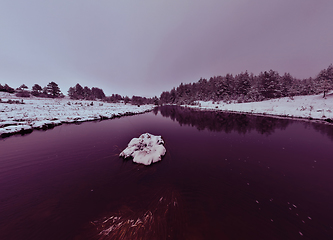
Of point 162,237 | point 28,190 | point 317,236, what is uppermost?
point 28,190

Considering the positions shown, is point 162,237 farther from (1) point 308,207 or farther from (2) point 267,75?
(2) point 267,75

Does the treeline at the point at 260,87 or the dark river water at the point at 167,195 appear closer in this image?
the dark river water at the point at 167,195

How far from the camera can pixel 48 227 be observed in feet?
10.3

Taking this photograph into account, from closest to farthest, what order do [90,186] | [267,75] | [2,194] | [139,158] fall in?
[2,194] → [90,186] → [139,158] → [267,75]

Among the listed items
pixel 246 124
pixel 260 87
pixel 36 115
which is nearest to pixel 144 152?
pixel 246 124

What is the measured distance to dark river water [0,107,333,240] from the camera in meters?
3.12

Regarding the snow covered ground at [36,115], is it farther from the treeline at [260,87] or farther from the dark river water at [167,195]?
the treeline at [260,87]

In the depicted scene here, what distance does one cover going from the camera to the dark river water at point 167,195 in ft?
10.2

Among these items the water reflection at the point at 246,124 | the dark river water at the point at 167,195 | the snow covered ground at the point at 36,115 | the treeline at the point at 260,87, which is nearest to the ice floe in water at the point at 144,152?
the dark river water at the point at 167,195

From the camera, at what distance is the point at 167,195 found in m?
4.30

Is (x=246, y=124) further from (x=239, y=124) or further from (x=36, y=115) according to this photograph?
(x=36, y=115)

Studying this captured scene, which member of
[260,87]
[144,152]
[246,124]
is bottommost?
[246,124]

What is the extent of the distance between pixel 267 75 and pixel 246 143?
4899 cm

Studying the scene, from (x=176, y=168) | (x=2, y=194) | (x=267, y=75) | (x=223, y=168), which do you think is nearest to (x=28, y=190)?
(x=2, y=194)
